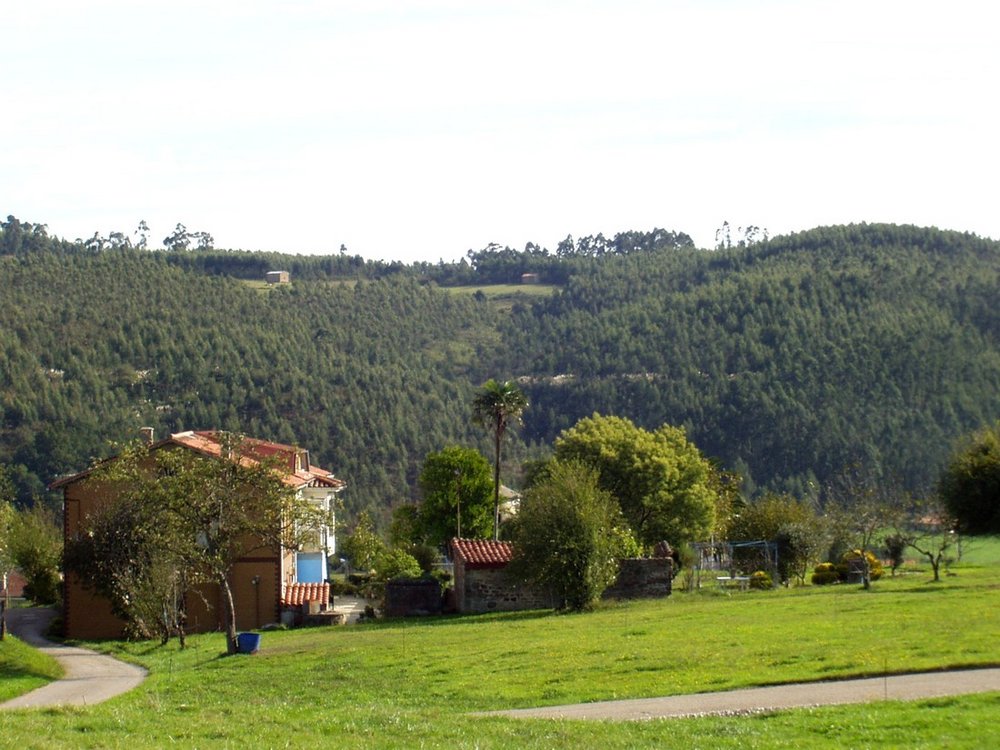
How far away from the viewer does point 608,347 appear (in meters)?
158

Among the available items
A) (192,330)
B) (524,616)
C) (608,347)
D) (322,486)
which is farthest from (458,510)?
(608,347)

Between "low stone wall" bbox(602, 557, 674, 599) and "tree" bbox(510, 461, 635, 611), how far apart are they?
0.67m

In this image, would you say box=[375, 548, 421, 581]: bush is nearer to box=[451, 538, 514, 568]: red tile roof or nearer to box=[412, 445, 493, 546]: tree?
box=[451, 538, 514, 568]: red tile roof

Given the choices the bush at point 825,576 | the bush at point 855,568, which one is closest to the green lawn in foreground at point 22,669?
the bush at point 855,568

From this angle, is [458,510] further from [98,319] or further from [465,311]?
[465,311]

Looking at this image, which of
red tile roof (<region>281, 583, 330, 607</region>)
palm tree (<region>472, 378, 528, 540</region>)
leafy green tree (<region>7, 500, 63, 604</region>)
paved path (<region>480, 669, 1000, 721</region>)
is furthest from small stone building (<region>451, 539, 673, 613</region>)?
paved path (<region>480, 669, 1000, 721</region>)

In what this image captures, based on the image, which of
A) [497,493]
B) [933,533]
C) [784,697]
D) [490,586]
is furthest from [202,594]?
[784,697]

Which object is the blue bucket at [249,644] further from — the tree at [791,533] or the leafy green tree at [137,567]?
the tree at [791,533]

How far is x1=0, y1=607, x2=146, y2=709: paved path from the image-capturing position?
26.9m

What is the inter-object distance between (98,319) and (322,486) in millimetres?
80417

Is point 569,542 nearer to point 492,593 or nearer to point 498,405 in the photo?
point 492,593

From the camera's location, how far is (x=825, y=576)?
50.2 meters

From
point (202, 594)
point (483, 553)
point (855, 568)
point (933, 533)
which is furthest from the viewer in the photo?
point (933, 533)

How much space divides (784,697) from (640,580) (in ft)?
91.0
